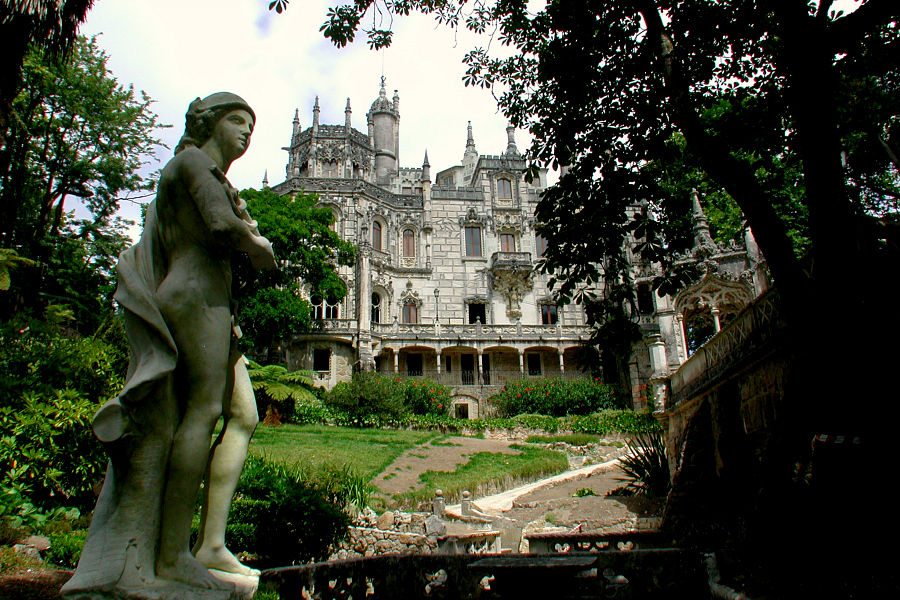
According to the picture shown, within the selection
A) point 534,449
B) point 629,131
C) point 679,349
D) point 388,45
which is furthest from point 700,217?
point 388,45

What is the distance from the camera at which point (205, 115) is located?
3.47 m

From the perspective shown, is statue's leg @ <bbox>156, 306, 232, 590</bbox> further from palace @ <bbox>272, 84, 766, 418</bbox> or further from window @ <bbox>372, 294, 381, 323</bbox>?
window @ <bbox>372, 294, 381, 323</bbox>

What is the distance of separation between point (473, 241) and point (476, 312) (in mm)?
5185

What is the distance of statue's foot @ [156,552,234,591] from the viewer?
274 cm


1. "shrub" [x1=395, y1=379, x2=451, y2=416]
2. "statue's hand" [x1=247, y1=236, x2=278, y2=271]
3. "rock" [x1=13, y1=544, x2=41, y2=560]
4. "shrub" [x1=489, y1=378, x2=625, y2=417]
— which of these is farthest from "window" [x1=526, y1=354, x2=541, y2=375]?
"statue's hand" [x1=247, y1=236, x2=278, y2=271]

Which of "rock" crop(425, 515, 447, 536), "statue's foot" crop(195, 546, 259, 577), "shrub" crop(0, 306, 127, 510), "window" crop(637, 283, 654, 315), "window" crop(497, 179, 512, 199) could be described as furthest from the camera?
"window" crop(497, 179, 512, 199)

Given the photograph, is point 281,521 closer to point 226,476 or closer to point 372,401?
point 226,476

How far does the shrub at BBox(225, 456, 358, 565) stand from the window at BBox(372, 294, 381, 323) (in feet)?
94.4

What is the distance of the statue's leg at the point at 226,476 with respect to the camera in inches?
119

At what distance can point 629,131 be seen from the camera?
7684mm

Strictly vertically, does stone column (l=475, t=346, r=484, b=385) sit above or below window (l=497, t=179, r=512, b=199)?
below

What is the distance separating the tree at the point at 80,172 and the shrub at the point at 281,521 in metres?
14.0

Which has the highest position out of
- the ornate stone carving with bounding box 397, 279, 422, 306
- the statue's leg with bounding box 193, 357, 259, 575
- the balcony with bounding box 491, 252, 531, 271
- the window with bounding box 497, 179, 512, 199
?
the window with bounding box 497, 179, 512, 199

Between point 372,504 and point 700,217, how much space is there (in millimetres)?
17793
